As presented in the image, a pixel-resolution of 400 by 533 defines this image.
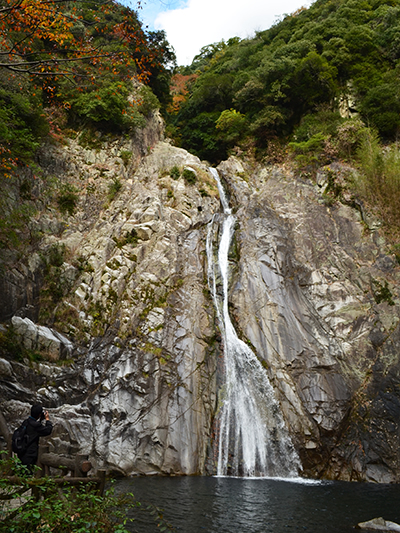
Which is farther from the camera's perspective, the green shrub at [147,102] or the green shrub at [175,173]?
the green shrub at [147,102]

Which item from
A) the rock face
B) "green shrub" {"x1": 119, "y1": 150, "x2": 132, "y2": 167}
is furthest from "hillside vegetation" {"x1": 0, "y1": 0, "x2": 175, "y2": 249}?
"green shrub" {"x1": 119, "y1": 150, "x2": 132, "y2": 167}

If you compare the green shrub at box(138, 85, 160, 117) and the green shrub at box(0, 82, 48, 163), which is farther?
the green shrub at box(138, 85, 160, 117)

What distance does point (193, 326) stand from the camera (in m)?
14.9

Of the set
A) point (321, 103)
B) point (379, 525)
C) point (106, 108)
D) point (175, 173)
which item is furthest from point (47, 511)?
point (321, 103)

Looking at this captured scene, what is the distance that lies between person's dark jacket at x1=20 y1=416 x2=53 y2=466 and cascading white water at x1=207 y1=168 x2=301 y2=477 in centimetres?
800

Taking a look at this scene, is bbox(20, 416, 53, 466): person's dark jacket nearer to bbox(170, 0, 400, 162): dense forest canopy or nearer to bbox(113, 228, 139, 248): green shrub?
bbox(113, 228, 139, 248): green shrub

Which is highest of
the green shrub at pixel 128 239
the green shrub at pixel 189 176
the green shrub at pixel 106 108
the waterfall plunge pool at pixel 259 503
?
the green shrub at pixel 106 108

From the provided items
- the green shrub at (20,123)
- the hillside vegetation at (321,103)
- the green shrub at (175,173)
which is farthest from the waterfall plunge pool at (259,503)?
the green shrub at (175,173)

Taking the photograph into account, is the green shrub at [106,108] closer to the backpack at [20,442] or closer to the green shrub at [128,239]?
the green shrub at [128,239]

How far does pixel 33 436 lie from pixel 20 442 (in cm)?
22

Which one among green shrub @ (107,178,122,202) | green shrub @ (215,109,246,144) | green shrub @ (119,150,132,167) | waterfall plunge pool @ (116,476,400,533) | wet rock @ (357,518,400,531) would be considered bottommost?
waterfall plunge pool @ (116,476,400,533)

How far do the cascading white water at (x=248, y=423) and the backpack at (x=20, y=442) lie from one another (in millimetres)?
8162

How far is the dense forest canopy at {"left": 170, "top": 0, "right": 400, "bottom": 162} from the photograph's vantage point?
23594mm

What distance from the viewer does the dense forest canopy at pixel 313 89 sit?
23.6 metres
